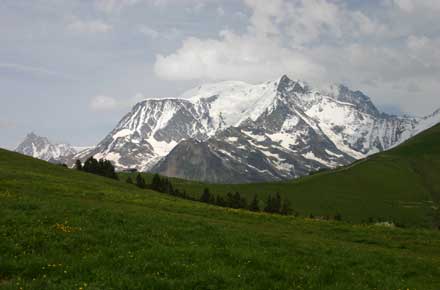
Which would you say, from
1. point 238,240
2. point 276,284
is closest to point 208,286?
point 276,284

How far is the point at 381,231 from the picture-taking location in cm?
4512

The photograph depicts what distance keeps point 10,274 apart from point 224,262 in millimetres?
9128

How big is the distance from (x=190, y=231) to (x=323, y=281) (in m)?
11.1

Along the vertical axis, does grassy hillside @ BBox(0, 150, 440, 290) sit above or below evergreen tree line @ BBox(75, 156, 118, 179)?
below

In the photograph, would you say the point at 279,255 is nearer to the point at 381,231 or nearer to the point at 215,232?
the point at 215,232

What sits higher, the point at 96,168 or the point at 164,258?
the point at 96,168

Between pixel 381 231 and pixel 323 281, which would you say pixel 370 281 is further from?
pixel 381 231

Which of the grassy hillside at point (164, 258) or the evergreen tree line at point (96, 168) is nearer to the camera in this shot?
the grassy hillside at point (164, 258)

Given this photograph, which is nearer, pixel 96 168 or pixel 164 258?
pixel 164 258

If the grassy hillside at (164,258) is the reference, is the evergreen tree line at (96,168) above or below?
above

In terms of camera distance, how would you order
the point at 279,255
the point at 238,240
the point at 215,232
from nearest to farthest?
the point at 279,255 → the point at 238,240 → the point at 215,232

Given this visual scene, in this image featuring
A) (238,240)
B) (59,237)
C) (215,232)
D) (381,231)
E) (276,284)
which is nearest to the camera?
(276,284)

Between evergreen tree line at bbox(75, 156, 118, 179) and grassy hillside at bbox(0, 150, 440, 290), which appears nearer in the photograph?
grassy hillside at bbox(0, 150, 440, 290)

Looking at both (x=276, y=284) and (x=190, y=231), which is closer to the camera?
(x=276, y=284)
